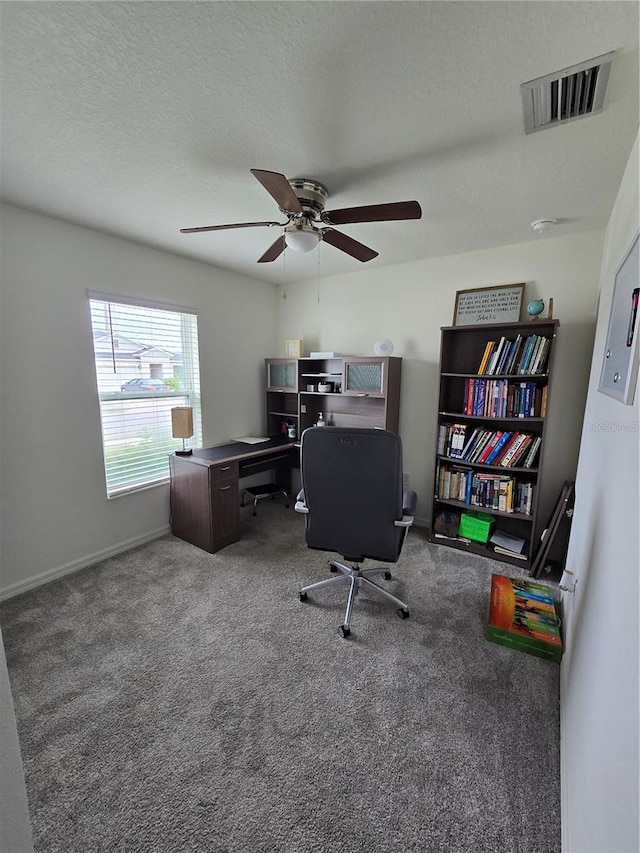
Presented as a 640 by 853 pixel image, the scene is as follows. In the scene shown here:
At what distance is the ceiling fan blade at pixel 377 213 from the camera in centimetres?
155

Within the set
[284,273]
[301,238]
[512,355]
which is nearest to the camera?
[301,238]

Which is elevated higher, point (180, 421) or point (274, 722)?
point (180, 421)

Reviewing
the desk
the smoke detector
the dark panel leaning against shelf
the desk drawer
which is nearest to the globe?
the dark panel leaning against shelf

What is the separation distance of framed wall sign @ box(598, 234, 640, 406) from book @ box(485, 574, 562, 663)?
1.33m

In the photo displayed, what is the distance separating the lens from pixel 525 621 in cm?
191

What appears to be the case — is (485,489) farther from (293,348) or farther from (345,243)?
(293,348)

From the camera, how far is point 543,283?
2654mm

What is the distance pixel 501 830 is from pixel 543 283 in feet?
10.3

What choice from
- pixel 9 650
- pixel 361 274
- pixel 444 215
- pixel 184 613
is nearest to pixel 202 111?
pixel 444 215

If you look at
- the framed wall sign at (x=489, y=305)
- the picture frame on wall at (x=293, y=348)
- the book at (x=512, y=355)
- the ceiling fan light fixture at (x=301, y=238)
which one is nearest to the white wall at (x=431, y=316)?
the framed wall sign at (x=489, y=305)

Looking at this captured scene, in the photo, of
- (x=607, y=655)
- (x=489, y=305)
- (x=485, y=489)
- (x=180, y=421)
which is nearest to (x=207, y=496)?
(x=180, y=421)

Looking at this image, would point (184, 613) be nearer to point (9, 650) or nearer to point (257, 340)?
point (9, 650)

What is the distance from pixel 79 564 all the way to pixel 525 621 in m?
3.08

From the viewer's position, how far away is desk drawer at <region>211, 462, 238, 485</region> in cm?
278
